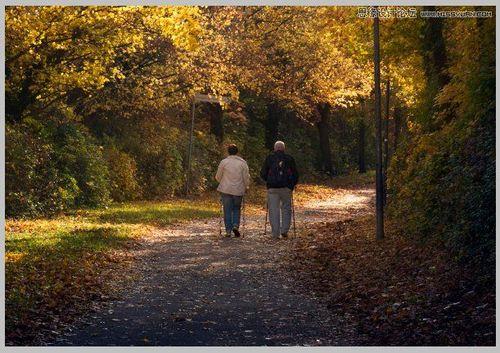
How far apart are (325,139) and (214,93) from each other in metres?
19.2

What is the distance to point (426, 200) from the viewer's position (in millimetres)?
12305

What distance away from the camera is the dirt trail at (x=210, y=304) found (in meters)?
8.10

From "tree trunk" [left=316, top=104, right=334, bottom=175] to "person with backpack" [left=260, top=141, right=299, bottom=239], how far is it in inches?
1105

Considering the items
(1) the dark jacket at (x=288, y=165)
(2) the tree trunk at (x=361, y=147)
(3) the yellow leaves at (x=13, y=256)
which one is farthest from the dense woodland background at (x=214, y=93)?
(2) the tree trunk at (x=361, y=147)

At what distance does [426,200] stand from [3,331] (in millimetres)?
7079

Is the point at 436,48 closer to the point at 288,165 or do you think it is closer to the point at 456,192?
the point at 288,165

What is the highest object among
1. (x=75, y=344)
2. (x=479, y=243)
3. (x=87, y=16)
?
(x=87, y=16)

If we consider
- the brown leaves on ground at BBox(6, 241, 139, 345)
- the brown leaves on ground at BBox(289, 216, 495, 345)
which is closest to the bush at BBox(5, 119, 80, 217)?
the brown leaves on ground at BBox(6, 241, 139, 345)

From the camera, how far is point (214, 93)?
86.7ft

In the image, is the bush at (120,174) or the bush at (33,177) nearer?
the bush at (33,177)

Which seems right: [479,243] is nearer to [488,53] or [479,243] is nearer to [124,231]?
[488,53]

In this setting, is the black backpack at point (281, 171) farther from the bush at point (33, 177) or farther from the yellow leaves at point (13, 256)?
the bush at point (33, 177)

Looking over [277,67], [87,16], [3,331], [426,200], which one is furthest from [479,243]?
[277,67]

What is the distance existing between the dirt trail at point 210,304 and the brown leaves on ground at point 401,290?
34 centimetres
